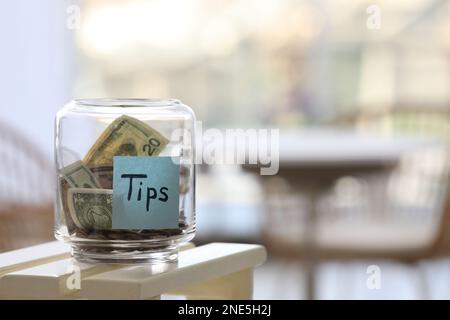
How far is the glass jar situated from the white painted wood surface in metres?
0.02

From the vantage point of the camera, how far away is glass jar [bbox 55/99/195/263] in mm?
943

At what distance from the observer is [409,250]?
311 cm

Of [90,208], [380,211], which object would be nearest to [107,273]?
[90,208]

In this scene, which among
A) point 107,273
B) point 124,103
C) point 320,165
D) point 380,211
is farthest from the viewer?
point 380,211

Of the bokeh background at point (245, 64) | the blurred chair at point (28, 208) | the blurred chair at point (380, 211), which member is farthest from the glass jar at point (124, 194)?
the bokeh background at point (245, 64)

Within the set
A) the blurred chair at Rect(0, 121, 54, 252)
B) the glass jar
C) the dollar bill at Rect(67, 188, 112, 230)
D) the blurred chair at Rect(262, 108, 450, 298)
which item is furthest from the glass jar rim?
the blurred chair at Rect(262, 108, 450, 298)

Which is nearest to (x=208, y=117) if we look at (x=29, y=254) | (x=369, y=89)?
(x=369, y=89)

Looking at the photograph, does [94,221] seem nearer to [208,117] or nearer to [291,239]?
[291,239]

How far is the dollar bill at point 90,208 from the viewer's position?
3.09 ft

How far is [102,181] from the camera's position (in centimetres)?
95

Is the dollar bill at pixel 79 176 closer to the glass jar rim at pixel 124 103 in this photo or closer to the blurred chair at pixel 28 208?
the glass jar rim at pixel 124 103

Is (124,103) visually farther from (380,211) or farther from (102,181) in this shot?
(380,211)

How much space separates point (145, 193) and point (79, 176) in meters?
0.07

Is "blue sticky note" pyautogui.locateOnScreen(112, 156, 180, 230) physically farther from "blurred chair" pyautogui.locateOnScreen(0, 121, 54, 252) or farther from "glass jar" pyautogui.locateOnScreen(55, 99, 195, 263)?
"blurred chair" pyautogui.locateOnScreen(0, 121, 54, 252)
